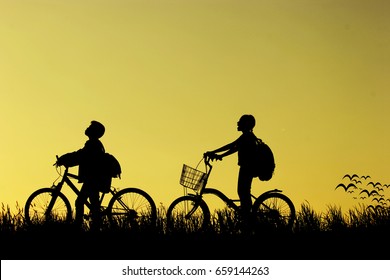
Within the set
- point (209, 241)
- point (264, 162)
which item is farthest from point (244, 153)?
point (209, 241)

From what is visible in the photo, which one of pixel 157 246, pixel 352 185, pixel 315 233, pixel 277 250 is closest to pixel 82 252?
pixel 157 246

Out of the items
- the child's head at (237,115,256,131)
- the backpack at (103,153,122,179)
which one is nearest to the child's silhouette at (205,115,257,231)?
the child's head at (237,115,256,131)

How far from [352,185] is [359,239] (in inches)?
110

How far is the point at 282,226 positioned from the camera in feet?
51.2

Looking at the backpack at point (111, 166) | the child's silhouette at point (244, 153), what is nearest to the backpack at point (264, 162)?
the child's silhouette at point (244, 153)

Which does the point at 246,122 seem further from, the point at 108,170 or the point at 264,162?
the point at 108,170

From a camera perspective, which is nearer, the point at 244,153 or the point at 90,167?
the point at 244,153

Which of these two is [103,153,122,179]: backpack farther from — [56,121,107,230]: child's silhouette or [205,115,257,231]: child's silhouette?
[205,115,257,231]: child's silhouette

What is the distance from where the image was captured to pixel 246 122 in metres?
15.4

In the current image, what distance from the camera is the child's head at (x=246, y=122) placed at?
15.4 meters

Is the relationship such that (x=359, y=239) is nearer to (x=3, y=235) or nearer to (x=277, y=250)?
(x=277, y=250)

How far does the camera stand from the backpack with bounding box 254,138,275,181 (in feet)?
50.4

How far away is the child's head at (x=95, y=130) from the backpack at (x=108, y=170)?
0.43 m

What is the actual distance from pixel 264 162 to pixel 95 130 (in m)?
3.31
